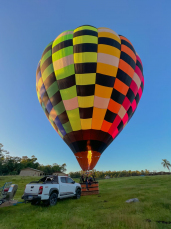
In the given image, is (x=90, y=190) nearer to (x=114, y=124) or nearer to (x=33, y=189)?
(x=33, y=189)

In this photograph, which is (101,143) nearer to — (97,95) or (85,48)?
(97,95)

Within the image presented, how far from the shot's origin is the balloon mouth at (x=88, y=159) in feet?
45.1

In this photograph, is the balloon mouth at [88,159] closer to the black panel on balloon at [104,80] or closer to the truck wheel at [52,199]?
the truck wheel at [52,199]

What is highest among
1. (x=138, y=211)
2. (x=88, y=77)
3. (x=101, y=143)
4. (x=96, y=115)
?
(x=88, y=77)

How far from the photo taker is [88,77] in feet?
45.2

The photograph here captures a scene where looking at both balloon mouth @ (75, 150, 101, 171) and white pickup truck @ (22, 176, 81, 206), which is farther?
balloon mouth @ (75, 150, 101, 171)

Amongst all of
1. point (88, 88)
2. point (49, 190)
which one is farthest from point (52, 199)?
point (88, 88)

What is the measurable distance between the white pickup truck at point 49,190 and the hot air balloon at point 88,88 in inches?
160

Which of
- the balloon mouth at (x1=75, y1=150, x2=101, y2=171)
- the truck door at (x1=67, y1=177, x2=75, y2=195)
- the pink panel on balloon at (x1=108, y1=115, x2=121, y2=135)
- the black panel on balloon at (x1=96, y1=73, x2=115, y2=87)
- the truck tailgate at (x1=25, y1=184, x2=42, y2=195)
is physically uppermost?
the black panel on balloon at (x1=96, y1=73, x2=115, y2=87)

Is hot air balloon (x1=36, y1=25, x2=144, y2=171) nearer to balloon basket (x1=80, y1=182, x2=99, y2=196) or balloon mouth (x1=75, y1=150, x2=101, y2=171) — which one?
balloon mouth (x1=75, y1=150, x2=101, y2=171)

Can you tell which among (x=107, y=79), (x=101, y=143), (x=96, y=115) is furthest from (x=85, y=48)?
(x=101, y=143)

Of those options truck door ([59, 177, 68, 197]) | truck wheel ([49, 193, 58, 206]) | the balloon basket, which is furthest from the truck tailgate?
the balloon basket

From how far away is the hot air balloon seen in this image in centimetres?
1382

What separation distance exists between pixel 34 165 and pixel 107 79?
80533mm
